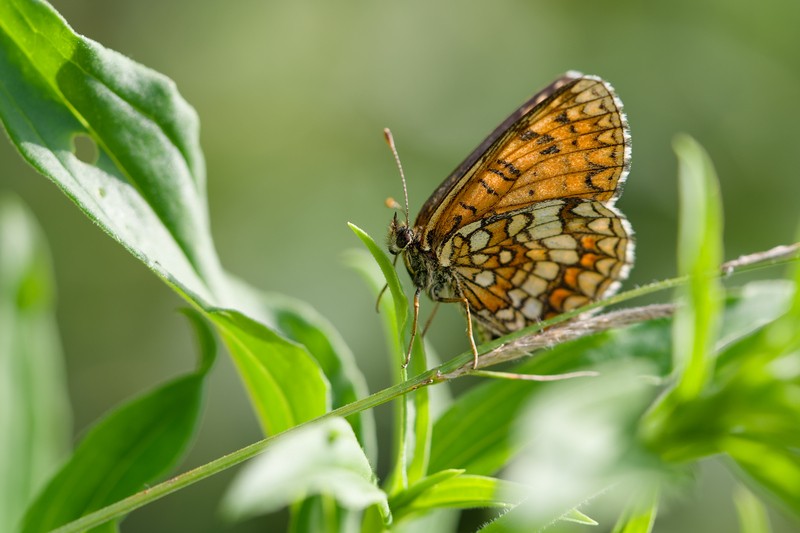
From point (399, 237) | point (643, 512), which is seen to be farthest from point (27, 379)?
point (643, 512)

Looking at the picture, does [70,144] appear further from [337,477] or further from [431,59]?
[431,59]

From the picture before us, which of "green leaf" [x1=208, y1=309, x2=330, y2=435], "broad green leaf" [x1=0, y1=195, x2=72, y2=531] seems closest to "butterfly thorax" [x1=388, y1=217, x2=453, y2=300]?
"green leaf" [x1=208, y1=309, x2=330, y2=435]

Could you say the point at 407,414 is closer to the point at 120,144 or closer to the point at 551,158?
the point at 120,144

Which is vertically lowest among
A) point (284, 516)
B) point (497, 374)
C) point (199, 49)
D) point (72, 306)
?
point (284, 516)

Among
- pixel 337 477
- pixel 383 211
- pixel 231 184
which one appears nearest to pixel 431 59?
pixel 383 211

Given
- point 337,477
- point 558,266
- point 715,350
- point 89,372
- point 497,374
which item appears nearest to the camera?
point 337,477

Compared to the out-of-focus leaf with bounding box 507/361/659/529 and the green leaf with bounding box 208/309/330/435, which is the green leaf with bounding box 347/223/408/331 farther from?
the out-of-focus leaf with bounding box 507/361/659/529
